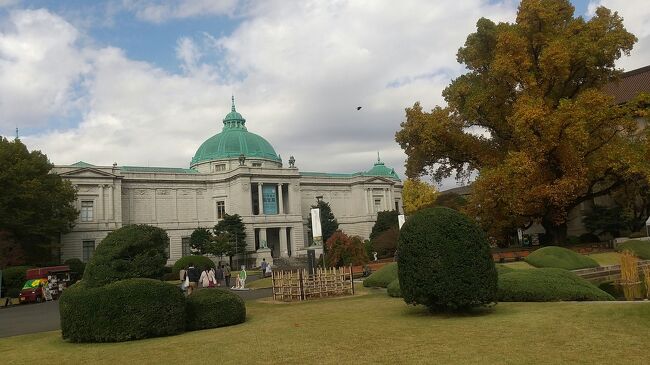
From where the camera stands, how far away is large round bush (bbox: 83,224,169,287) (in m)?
13.6

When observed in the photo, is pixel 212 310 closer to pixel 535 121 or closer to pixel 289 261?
pixel 535 121

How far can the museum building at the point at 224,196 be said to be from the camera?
222 feet

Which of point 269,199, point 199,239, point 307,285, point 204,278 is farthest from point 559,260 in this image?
point 269,199

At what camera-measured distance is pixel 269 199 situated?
7894 centimetres

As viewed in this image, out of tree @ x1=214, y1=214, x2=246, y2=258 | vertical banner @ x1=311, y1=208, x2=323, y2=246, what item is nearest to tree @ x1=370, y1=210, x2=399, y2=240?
tree @ x1=214, y1=214, x2=246, y2=258

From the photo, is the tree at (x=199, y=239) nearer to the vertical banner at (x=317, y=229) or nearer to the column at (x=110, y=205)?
the column at (x=110, y=205)

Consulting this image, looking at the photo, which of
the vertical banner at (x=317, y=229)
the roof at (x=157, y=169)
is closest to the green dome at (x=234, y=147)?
the roof at (x=157, y=169)

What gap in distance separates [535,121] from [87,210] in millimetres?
57237

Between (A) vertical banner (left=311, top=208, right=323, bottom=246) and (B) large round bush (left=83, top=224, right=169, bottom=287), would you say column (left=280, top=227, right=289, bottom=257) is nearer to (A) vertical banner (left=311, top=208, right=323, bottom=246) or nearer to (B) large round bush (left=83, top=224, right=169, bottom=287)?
(A) vertical banner (left=311, top=208, right=323, bottom=246)

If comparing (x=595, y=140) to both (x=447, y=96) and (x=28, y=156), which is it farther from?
(x=28, y=156)

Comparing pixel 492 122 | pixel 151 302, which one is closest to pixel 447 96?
pixel 492 122

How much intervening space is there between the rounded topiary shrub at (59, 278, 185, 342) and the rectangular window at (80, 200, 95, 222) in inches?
2336

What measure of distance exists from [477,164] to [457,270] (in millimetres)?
24444

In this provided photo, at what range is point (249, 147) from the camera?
8681 cm
